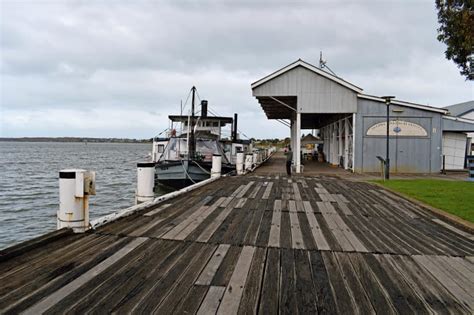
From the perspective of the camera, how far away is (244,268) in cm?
380

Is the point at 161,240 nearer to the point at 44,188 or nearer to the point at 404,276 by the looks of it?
the point at 404,276

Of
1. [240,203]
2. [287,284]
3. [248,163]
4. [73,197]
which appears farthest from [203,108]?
[287,284]

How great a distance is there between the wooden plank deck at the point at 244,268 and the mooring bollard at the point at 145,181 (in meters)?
0.62

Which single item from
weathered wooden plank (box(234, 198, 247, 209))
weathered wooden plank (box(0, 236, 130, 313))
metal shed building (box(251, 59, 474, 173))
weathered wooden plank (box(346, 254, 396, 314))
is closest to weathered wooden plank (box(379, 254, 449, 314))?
weathered wooden plank (box(346, 254, 396, 314))

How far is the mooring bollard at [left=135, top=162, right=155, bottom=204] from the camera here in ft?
22.4

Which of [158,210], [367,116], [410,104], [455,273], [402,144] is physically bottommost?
[455,273]

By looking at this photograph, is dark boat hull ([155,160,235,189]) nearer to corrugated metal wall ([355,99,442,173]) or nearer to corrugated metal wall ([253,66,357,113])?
corrugated metal wall ([253,66,357,113])

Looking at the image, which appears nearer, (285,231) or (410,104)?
(285,231)

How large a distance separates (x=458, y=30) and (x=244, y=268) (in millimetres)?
6787

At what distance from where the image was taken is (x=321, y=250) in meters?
4.55

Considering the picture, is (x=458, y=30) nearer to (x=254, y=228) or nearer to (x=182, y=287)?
(x=254, y=228)

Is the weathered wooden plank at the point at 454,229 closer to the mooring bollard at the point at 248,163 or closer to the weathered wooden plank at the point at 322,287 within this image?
the weathered wooden plank at the point at 322,287

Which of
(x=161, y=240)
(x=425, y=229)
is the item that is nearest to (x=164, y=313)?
(x=161, y=240)

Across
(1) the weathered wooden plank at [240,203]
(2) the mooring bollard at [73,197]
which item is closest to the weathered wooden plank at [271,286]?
(2) the mooring bollard at [73,197]
